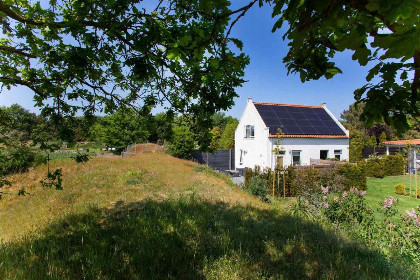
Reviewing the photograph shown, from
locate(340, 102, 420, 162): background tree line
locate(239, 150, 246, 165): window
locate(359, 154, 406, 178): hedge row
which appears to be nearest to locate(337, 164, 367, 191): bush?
locate(340, 102, 420, 162): background tree line

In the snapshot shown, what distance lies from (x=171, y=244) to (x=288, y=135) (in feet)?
47.3

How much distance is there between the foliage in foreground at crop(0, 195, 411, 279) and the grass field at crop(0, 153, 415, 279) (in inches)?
0.6

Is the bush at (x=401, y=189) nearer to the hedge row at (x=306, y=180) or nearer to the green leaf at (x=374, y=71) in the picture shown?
the hedge row at (x=306, y=180)

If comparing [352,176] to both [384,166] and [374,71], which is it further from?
[374,71]

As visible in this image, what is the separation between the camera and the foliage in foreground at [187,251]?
118 inches

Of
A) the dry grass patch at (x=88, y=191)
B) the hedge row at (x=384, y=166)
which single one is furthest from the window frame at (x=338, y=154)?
the dry grass patch at (x=88, y=191)

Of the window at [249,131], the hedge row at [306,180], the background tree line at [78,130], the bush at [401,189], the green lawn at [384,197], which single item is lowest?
the green lawn at [384,197]

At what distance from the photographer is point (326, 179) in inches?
447

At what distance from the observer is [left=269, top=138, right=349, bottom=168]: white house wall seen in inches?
647

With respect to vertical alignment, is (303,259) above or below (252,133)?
below

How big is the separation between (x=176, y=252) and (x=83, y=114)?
2.92 m

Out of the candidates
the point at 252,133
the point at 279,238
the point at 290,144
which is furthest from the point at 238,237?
the point at 252,133

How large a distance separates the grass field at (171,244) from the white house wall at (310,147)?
11070 millimetres

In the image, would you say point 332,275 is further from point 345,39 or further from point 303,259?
point 345,39
